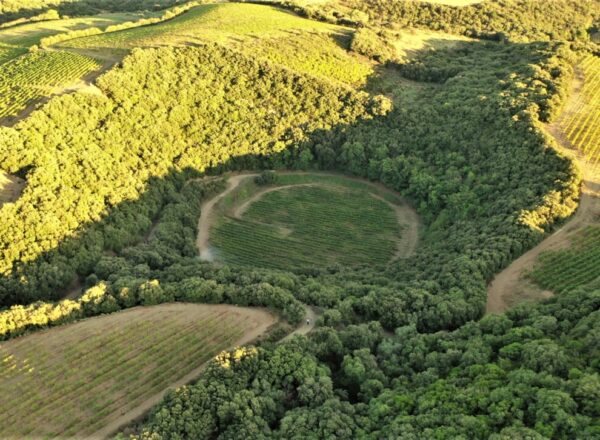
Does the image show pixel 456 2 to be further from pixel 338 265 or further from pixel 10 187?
pixel 10 187

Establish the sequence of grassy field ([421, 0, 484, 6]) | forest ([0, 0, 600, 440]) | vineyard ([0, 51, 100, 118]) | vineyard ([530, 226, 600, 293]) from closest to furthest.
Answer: forest ([0, 0, 600, 440])
vineyard ([530, 226, 600, 293])
vineyard ([0, 51, 100, 118])
grassy field ([421, 0, 484, 6])

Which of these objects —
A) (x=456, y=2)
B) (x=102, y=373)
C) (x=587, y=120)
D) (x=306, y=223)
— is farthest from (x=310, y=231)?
(x=456, y=2)

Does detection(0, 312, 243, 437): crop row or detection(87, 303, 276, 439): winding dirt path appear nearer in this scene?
detection(87, 303, 276, 439): winding dirt path

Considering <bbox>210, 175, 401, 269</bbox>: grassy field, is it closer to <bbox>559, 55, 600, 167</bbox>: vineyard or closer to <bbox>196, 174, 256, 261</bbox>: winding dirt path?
<bbox>196, 174, 256, 261</bbox>: winding dirt path

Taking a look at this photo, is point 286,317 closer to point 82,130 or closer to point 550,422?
point 550,422

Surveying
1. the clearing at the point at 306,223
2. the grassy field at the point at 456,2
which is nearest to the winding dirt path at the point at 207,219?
the clearing at the point at 306,223

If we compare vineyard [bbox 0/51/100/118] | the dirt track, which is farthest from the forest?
vineyard [bbox 0/51/100/118]
